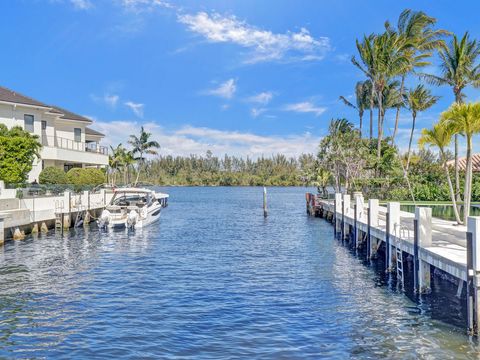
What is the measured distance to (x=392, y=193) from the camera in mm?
44531

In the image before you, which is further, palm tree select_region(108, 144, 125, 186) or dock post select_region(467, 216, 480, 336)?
palm tree select_region(108, 144, 125, 186)

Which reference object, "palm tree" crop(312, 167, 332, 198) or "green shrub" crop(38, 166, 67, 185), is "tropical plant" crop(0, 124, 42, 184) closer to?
"green shrub" crop(38, 166, 67, 185)

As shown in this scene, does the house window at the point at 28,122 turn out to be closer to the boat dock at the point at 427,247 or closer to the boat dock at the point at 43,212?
the boat dock at the point at 43,212

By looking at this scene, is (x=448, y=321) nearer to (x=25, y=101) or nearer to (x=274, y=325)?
(x=274, y=325)

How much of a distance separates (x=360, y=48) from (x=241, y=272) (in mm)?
39785

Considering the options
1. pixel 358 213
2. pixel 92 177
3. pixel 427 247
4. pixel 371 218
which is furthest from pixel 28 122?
pixel 427 247

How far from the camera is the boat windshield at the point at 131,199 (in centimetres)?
4112

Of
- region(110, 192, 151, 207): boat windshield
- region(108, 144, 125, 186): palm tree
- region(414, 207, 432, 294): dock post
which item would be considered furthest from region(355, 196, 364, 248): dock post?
region(108, 144, 125, 186): palm tree

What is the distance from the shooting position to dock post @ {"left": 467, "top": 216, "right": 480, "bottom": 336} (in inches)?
466

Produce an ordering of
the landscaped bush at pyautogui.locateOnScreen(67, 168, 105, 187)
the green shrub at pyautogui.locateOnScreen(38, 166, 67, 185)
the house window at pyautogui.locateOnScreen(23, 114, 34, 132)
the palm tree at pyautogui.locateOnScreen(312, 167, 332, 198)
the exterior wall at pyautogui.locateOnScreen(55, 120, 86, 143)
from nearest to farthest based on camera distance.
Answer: the green shrub at pyautogui.locateOnScreen(38, 166, 67, 185) → the house window at pyautogui.locateOnScreen(23, 114, 34, 132) → the landscaped bush at pyautogui.locateOnScreen(67, 168, 105, 187) → the exterior wall at pyautogui.locateOnScreen(55, 120, 86, 143) → the palm tree at pyautogui.locateOnScreen(312, 167, 332, 198)

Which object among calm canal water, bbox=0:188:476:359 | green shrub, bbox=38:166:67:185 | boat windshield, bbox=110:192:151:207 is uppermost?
green shrub, bbox=38:166:67:185

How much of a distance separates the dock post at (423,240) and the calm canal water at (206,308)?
86 cm

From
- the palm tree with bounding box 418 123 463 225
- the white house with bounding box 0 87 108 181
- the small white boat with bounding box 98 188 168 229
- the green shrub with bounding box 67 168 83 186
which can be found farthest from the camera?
the green shrub with bounding box 67 168 83 186

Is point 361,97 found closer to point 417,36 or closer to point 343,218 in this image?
point 417,36
